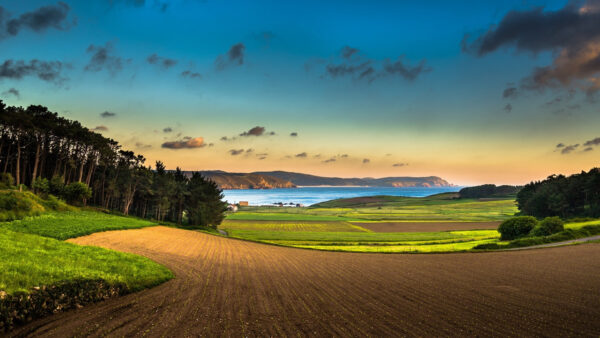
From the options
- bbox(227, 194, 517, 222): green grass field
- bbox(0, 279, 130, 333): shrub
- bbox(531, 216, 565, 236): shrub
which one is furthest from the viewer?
bbox(227, 194, 517, 222): green grass field

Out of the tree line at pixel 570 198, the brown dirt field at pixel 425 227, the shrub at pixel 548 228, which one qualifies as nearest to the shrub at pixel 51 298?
the shrub at pixel 548 228

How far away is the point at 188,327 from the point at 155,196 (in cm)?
7774

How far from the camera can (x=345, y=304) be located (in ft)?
43.2

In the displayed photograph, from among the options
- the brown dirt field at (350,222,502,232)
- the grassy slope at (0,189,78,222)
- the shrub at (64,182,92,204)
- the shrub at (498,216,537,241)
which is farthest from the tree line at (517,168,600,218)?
the shrub at (64,182,92,204)

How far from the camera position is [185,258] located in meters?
23.7

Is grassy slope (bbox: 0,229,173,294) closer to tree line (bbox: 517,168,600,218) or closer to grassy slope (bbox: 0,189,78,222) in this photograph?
grassy slope (bbox: 0,189,78,222)

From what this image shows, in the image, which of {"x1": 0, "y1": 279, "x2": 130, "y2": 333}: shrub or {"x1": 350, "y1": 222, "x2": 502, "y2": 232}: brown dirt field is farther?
{"x1": 350, "y1": 222, "x2": 502, "y2": 232}: brown dirt field

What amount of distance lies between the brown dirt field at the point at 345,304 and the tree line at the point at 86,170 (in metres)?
55.1

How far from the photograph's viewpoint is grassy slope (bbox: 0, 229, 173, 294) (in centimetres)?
1109

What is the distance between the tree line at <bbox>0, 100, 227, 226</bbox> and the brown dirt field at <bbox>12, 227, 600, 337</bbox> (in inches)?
2170

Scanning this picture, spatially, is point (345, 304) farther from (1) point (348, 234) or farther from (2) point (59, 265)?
(1) point (348, 234)

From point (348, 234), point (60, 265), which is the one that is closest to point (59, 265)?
point (60, 265)

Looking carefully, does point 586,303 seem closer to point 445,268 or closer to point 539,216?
point 445,268

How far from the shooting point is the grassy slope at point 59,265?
11094 millimetres
